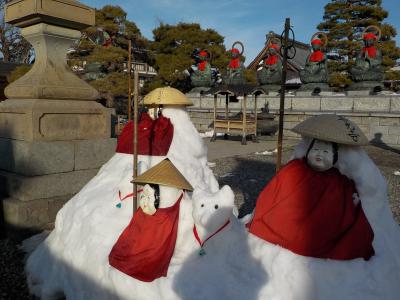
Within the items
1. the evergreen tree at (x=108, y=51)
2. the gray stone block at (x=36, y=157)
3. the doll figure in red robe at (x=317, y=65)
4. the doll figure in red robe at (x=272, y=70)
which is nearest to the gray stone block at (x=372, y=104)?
the doll figure in red robe at (x=317, y=65)

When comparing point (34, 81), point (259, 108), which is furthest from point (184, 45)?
point (34, 81)

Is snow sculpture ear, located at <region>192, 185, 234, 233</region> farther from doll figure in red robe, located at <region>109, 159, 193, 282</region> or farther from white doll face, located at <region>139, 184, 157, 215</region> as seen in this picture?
white doll face, located at <region>139, 184, 157, 215</region>

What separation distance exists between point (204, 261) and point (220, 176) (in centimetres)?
559

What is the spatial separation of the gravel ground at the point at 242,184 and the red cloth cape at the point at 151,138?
5.51 feet

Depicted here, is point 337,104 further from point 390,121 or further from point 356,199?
point 356,199

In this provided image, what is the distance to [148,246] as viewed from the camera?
100 inches

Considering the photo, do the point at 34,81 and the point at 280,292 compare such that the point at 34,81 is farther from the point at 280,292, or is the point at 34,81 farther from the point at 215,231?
the point at 280,292

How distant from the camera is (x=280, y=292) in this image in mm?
2375

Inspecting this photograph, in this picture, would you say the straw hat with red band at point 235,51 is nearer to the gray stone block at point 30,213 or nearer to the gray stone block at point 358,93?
the gray stone block at point 358,93

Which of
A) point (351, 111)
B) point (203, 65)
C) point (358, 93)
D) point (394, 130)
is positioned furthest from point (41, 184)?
point (203, 65)

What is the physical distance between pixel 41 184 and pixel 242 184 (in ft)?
13.7

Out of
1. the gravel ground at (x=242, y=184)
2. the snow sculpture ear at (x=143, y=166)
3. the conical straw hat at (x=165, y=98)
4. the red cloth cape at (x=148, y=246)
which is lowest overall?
the gravel ground at (x=242, y=184)

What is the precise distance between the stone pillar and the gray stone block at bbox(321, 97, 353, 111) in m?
12.5

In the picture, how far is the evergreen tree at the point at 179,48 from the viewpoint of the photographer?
2131cm
